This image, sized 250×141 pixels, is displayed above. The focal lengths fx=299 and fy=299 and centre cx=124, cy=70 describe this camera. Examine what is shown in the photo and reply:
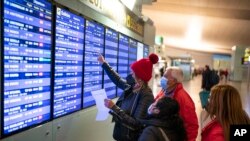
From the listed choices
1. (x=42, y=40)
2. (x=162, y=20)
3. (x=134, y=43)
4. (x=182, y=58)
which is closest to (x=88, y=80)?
(x=42, y=40)

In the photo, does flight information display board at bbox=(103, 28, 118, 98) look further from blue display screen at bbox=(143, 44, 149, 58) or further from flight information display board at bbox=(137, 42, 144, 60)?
blue display screen at bbox=(143, 44, 149, 58)

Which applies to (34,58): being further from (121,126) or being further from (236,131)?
(236,131)

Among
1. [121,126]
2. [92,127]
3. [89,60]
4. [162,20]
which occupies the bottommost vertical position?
[92,127]

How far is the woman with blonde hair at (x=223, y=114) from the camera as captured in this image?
196cm

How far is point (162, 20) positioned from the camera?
64.6 ft

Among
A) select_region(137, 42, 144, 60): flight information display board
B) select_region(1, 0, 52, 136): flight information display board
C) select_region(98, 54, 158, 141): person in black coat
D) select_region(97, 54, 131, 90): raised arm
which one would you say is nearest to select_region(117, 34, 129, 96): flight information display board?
select_region(137, 42, 144, 60): flight information display board

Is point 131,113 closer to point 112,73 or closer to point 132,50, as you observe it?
point 112,73

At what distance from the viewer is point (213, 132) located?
78.0 inches

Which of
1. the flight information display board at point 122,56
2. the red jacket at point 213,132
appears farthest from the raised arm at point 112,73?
the red jacket at point 213,132

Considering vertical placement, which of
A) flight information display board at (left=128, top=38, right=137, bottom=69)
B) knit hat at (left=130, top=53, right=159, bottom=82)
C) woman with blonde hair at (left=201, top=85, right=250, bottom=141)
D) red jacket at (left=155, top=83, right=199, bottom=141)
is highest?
flight information display board at (left=128, top=38, right=137, bottom=69)

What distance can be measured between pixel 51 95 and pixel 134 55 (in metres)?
3.38

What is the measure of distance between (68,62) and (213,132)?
1.67m

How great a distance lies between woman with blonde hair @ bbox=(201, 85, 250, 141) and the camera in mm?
1964

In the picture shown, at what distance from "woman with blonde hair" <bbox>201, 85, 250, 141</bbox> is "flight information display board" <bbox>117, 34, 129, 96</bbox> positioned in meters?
2.95
